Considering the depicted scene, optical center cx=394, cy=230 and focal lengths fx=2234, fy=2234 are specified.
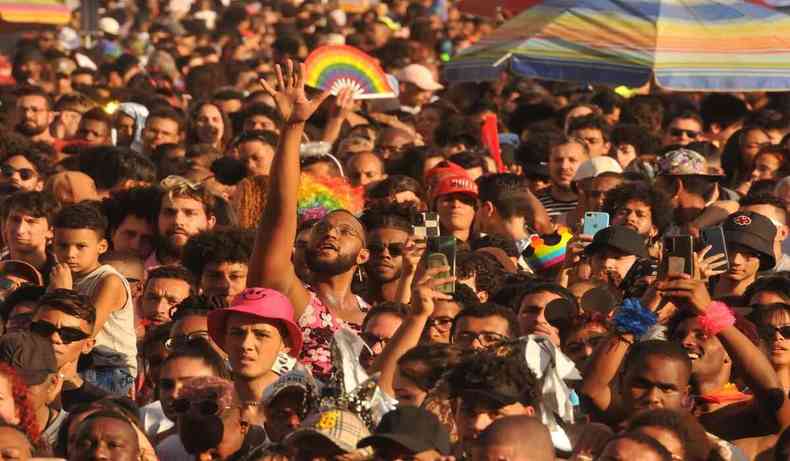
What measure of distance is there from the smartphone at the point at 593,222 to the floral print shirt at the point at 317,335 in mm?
1735

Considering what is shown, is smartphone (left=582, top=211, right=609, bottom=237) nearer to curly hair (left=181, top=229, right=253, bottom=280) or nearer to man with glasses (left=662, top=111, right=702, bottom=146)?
curly hair (left=181, top=229, right=253, bottom=280)

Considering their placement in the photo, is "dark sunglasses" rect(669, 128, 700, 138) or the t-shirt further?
"dark sunglasses" rect(669, 128, 700, 138)

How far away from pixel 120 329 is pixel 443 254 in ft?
5.63

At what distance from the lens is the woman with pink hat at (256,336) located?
767cm

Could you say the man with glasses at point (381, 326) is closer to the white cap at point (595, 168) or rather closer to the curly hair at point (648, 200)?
the curly hair at point (648, 200)

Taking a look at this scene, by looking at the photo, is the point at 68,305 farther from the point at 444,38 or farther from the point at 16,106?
the point at 444,38

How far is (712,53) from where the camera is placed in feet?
43.3

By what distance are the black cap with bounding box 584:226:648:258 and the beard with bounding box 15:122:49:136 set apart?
20.2ft

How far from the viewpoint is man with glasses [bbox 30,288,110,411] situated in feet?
26.9

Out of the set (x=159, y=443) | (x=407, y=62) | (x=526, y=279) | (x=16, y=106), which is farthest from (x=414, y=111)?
(x=159, y=443)

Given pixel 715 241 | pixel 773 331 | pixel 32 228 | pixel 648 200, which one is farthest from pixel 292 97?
pixel 648 200

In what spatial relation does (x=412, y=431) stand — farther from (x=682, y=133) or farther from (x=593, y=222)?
(x=682, y=133)

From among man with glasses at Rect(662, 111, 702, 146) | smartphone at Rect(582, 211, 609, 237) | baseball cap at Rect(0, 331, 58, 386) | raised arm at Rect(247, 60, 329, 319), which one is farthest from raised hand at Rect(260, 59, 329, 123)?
man with glasses at Rect(662, 111, 702, 146)

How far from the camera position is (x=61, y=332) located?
8.21m
